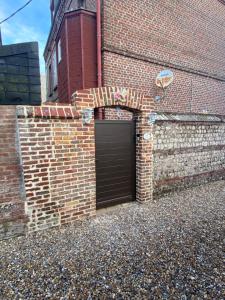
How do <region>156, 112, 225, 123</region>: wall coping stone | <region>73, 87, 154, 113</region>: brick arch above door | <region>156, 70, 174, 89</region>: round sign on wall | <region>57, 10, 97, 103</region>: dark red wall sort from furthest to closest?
<region>156, 70, 174, 89</region>: round sign on wall
<region>57, 10, 97, 103</region>: dark red wall
<region>156, 112, 225, 123</region>: wall coping stone
<region>73, 87, 154, 113</region>: brick arch above door

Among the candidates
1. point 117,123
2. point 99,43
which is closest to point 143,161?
point 117,123

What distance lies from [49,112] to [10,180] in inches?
49.2

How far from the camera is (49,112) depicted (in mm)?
2988

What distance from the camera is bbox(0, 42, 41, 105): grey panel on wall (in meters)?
3.63

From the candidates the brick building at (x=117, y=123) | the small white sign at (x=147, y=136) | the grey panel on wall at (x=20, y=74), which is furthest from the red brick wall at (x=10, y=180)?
the small white sign at (x=147, y=136)

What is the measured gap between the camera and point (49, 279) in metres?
2.10

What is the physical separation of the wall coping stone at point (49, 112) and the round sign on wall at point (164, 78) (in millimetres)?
4871

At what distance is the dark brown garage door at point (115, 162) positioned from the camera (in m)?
3.76

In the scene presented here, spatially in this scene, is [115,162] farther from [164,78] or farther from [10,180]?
[164,78]

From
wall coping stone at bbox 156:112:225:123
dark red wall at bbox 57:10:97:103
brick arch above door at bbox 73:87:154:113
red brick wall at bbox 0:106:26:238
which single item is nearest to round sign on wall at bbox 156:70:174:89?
wall coping stone at bbox 156:112:225:123

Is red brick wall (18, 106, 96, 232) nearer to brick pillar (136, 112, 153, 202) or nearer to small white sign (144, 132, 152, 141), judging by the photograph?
brick pillar (136, 112, 153, 202)

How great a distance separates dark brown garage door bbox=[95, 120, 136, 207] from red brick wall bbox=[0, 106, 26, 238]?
4.83ft

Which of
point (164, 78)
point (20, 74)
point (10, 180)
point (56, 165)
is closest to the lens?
point (10, 180)

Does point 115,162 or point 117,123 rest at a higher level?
point 117,123
